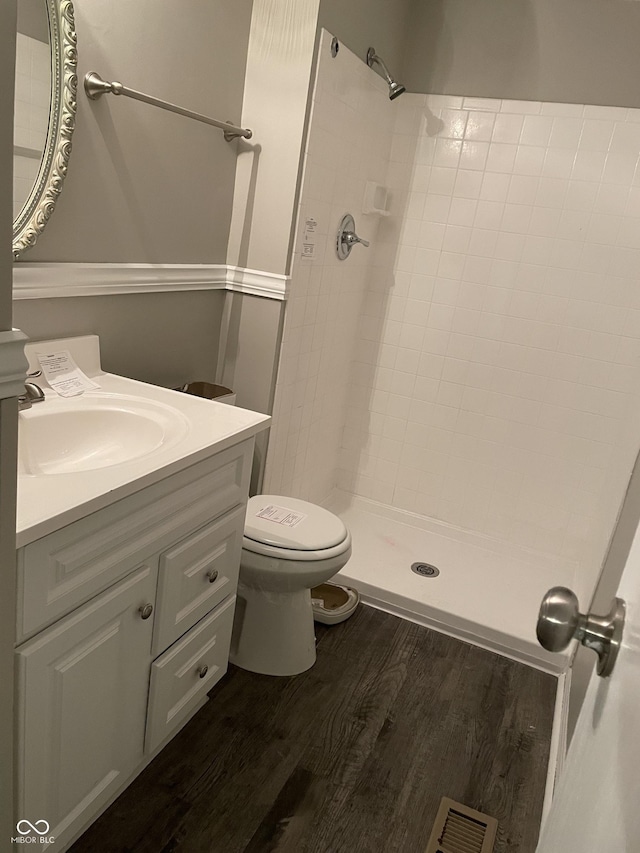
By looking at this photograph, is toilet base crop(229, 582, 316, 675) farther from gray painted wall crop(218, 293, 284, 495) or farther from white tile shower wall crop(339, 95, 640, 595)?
white tile shower wall crop(339, 95, 640, 595)

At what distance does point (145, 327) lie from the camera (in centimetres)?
196

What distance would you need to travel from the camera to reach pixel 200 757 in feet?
5.42

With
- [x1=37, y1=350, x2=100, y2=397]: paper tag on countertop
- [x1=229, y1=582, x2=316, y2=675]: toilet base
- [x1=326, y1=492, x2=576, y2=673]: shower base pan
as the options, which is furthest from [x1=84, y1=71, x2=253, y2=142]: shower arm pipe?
[x1=326, y1=492, x2=576, y2=673]: shower base pan

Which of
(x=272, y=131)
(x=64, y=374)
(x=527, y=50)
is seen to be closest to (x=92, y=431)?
(x=64, y=374)

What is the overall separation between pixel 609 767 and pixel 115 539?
0.93m

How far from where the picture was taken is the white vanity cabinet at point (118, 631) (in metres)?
1.09

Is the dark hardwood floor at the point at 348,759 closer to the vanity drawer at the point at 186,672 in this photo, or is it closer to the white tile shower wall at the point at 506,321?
the vanity drawer at the point at 186,672

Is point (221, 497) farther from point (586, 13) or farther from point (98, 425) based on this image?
point (586, 13)

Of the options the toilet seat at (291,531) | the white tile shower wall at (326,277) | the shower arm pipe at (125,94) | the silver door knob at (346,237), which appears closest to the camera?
the shower arm pipe at (125,94)

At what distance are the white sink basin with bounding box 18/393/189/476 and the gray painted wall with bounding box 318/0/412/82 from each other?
1.34 meters

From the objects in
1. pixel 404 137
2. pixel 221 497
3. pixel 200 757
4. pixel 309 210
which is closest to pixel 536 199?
pixel 404 137

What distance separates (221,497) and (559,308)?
181 cm

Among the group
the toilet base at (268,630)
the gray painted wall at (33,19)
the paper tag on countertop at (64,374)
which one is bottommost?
the toilet base at (268,630)

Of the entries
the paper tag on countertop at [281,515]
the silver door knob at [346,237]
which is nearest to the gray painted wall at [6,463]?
the paper tag on countertop at [281,515]
